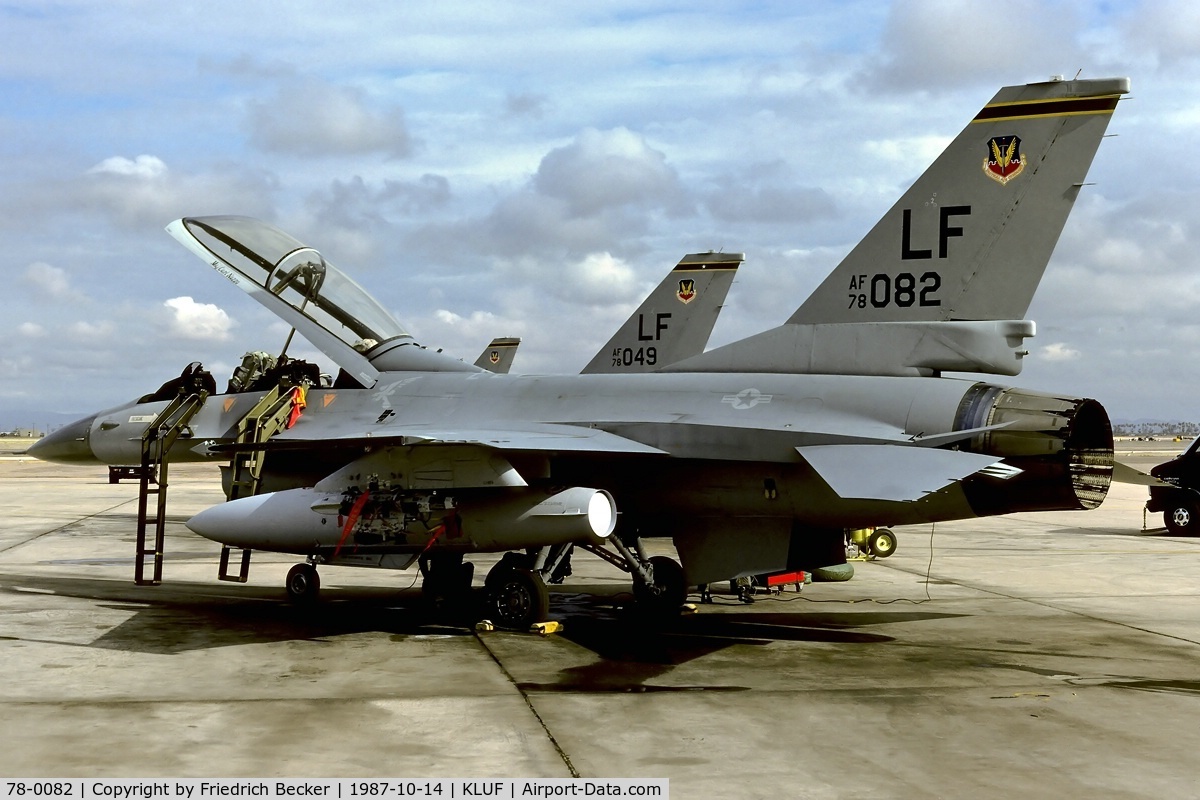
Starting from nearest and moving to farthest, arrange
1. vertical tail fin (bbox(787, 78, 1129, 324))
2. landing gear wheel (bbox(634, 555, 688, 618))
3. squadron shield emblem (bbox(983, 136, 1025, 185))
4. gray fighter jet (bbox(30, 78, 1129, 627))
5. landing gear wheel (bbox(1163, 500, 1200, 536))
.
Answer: gray fighter jet (bbox(30, 78, 1129, 627)) → vertical tail fin (bbox(787, 78, 1129, 324)) → squadron shield emblem (bbox(983, 136, 1025, 185)) → landing gear wheel (bbox(634, 555, 688, 618)) → landing gear wheel (bbox(1163, 500, 1200, 536))

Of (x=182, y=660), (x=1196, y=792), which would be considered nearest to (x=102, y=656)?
(x=182, y=660)

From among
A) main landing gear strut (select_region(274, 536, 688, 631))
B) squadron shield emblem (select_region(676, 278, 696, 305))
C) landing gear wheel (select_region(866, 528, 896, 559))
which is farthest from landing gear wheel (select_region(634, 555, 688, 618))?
squadron shield emblem (select_region(676, 278, 696, 305))

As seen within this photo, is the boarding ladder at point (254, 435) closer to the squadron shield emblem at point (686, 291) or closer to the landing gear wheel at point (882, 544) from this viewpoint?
the landing gear wheel at point (882, 544)

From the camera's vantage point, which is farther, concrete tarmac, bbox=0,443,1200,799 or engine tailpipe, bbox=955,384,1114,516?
engine tailpipe, bbox=955,384,1114,516

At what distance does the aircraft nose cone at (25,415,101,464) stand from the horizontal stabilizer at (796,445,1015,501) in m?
8.57

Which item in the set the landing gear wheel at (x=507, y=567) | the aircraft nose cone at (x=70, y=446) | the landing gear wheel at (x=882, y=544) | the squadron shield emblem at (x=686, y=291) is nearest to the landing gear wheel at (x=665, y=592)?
the landing gear wheel at (x=507, y=567)

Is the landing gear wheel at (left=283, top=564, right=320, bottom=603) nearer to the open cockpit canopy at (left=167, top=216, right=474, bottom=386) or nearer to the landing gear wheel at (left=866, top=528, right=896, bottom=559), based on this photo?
the open cockpit canopy at (left=167, top=216, right=474, bottom=386)

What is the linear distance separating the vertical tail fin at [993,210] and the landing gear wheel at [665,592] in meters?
3.28

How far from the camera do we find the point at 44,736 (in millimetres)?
6246

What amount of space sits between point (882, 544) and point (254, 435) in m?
9.80

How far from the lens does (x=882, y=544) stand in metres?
17.1

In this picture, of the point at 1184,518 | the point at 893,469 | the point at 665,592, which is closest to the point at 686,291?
the point at 1184,518

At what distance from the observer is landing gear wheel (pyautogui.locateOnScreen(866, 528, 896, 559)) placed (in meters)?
16.9

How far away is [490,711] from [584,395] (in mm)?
4210
